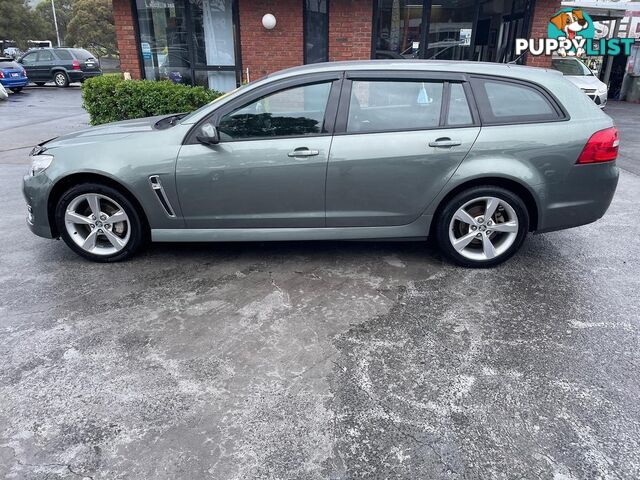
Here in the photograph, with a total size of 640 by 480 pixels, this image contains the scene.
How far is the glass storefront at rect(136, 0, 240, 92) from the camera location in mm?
10492

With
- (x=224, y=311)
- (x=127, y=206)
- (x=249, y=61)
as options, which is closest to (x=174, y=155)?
(x=127, y=206)

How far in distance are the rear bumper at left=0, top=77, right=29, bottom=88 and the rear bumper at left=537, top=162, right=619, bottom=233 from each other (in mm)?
23821

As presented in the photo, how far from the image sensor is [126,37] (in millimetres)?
10508

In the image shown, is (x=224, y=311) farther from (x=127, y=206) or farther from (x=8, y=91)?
(x=8, y=91)

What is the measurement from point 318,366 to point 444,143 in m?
2.02

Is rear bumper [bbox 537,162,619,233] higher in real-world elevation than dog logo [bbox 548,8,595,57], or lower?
lower

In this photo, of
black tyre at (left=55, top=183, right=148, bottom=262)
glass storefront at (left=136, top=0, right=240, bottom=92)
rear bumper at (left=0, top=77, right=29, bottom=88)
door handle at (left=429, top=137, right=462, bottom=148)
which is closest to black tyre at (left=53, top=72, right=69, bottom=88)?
Answer: rear bumper at (left=0, top=77, right=29, bottom=88)

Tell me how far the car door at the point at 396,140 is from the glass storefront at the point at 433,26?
7.13 metres

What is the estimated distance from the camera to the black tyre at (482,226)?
4.05 m

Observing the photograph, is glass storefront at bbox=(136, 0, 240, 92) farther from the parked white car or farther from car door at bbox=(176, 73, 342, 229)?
the parked white car

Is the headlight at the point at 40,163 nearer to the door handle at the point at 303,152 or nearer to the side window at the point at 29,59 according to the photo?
the door handle at the point at 303,152

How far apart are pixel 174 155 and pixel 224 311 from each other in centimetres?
132

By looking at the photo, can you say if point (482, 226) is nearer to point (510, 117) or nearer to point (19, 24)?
point (510, 117)

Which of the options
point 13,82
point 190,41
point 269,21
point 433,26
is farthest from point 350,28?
point 13,82
